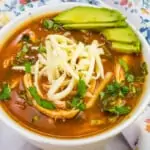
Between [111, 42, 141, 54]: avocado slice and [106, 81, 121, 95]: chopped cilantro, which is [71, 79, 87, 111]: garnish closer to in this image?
[106, 81, 121, 95]: chopped cilantro

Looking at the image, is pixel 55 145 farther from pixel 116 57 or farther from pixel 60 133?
pixel 116 57

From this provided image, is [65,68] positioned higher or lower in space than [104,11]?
lower

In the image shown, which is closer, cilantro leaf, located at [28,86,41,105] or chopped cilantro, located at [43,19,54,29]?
cilantro leaf, located at [28,86,41,105]

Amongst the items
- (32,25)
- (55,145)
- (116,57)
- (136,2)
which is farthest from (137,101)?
(136,2)

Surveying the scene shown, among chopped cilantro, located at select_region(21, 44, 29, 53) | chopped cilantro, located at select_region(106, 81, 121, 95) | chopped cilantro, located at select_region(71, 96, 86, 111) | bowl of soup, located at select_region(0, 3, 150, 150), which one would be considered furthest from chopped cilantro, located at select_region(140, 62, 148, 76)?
chopped cilantro, located at select_region(21, 44, 29, 53)

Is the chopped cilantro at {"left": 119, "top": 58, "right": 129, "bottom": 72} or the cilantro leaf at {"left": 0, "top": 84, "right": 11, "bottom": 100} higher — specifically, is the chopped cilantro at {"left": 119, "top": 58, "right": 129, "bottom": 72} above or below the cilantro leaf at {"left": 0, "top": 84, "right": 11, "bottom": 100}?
below

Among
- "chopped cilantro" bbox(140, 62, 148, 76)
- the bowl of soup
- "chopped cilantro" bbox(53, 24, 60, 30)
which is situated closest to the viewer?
the bowl of soup

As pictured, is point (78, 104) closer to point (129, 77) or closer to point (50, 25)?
point (129, 77)
